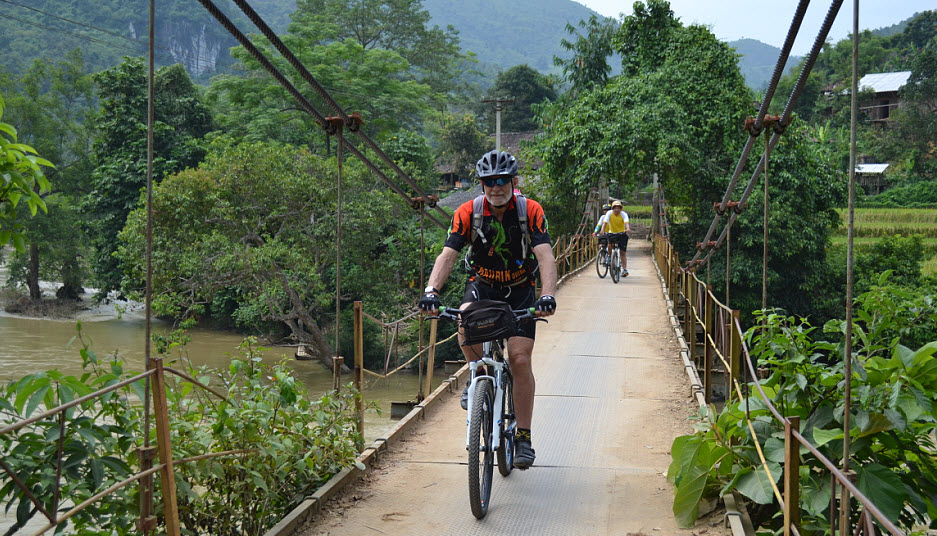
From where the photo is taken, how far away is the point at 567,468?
3.83 m

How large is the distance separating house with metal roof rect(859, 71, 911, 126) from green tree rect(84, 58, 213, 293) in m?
31.5

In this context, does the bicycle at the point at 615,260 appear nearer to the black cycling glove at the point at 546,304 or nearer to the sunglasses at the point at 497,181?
the sunglasses at the point at 497,181

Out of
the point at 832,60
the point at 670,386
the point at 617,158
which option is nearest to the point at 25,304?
the point at 617,158

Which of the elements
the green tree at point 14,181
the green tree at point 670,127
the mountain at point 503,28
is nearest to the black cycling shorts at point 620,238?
the green tree at point 670,127

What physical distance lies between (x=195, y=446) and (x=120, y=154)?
2213 centimetres

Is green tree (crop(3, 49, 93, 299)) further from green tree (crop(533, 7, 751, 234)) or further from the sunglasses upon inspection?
the sunglasses

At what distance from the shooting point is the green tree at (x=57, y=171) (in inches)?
971

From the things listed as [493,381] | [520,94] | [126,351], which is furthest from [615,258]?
[520,94]

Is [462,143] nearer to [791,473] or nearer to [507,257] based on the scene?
[507,257]

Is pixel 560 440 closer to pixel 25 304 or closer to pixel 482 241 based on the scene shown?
pixel 482 241

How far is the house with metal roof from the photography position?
39844 millimetres

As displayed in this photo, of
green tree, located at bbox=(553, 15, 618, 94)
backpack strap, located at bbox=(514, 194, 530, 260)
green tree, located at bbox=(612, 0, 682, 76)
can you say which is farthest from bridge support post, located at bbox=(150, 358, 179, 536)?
green tree, located at bbox=(553, 15, 618, 94)

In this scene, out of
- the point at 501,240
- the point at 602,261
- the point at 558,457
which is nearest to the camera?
the point at 501,240

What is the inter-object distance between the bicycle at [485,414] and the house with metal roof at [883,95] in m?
41.0
